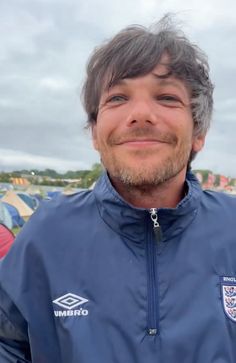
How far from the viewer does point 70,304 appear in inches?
49.4

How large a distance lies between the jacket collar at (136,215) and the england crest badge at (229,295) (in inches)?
7.4

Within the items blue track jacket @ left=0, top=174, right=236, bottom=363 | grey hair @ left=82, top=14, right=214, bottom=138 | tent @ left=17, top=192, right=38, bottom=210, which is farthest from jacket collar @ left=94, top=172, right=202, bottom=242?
tent @ left=17, top=192, right=38, bottom=210

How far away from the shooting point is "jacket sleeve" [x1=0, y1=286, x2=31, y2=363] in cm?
129

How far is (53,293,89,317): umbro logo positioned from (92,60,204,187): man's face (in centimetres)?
35

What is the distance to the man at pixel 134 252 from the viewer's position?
1208 mm

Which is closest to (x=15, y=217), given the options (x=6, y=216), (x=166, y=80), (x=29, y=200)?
(x=6, y=216)

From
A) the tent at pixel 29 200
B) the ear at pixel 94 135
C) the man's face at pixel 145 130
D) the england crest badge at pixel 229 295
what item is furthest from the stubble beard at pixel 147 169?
the tent at pixel 29 200

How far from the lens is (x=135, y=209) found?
4.25 ft

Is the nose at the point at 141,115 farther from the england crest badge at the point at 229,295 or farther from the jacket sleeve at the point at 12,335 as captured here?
the jacket sleeve at the point at 12,335

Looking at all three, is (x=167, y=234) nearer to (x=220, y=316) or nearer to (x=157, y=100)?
(x=220, y=316)

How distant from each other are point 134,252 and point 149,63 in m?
0.56

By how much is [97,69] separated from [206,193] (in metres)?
0.53

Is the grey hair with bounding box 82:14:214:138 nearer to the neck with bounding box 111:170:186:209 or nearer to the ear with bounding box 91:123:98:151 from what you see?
the ear with bounding box 91:123:98:151

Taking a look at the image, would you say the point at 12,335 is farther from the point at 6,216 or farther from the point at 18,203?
the point at 18,203
